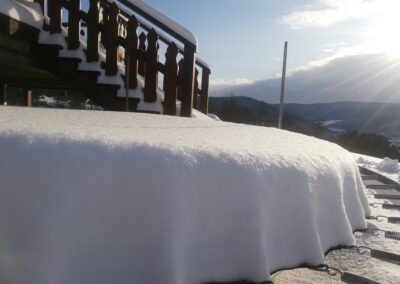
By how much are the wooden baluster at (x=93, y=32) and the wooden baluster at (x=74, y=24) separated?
197 mm

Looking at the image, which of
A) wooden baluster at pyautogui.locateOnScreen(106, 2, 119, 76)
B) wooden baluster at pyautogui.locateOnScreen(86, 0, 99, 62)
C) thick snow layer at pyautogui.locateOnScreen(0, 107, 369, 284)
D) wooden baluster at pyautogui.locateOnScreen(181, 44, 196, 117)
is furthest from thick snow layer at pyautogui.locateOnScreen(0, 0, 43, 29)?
thick snow layer at pyautogui.locateOnScreen(0, 107, 369, 284)

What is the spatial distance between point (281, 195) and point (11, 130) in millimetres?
788

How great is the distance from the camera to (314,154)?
4.89 feet

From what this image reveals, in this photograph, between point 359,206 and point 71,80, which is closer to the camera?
point 359,206

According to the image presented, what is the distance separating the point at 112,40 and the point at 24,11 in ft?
4.02

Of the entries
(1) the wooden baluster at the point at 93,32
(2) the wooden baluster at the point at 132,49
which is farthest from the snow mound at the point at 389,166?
(1) the wooden baluster at the point at 93,32

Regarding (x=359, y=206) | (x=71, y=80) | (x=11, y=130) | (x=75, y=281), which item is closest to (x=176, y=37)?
(x=71, y=80)

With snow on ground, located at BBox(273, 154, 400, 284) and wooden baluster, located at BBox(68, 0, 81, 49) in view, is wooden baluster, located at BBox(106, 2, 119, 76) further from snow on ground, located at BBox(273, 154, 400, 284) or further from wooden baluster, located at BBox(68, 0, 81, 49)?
snow on ground, located at BBox(273, 154, 400, 284)

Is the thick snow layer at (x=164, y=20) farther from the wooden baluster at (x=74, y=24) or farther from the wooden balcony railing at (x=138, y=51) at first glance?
the wooden baluster at (x=74, y=24)

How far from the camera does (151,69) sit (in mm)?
4289

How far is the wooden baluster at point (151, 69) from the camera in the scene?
13.9ft

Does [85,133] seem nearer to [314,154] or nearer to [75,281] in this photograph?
[75,281]

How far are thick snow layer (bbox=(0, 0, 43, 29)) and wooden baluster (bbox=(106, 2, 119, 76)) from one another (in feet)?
3.45

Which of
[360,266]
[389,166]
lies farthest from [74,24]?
[389,166]
